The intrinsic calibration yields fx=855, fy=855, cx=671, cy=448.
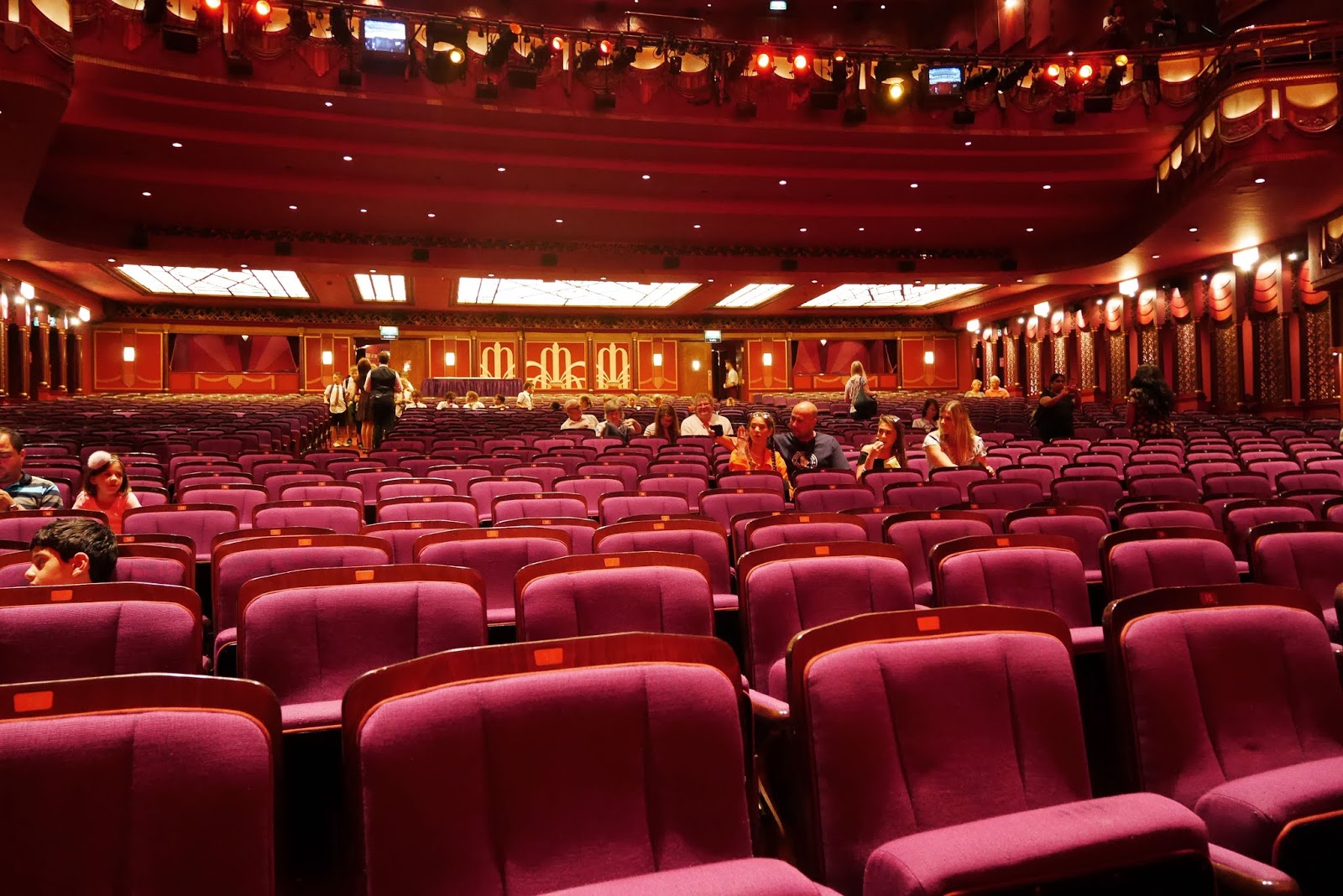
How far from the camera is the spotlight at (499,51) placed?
12.9m

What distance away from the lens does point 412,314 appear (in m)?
28.7

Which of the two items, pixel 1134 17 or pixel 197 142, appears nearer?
pixel 197 142

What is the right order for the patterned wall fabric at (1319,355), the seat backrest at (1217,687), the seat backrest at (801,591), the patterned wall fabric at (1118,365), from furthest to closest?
the patterned wall fabric at (1118,365) → the patterned wall fabric at (1319,355) → the seat backrest at (801,591) → the seat backrest at (1217,687)

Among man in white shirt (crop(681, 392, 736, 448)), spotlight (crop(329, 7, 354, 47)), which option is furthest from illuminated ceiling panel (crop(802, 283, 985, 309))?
man in white shirt (crop(681, 392, 736, 448))

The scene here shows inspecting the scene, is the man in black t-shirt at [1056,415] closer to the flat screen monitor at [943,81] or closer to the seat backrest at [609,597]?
the flat screen monitor at [943,81]

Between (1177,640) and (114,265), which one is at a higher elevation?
(114,265)

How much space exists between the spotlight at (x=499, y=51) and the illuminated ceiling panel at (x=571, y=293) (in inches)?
382

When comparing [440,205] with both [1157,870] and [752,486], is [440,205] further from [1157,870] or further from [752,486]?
[1157,870]

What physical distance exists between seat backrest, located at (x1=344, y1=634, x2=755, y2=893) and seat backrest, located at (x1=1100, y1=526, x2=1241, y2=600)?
2.15m

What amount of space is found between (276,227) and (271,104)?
6.42 metres

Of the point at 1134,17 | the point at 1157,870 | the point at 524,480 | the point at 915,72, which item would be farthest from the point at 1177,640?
the point at 1134,17

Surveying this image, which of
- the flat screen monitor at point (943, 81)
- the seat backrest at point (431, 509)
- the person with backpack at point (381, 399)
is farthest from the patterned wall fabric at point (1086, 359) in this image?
the seat backrest at point (431, 509)

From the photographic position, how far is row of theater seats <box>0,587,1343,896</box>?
1269 mm

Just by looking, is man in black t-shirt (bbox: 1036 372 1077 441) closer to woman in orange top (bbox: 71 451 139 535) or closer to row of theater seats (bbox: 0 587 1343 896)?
row of theater seats (bbox: 0 587 1343 896)
